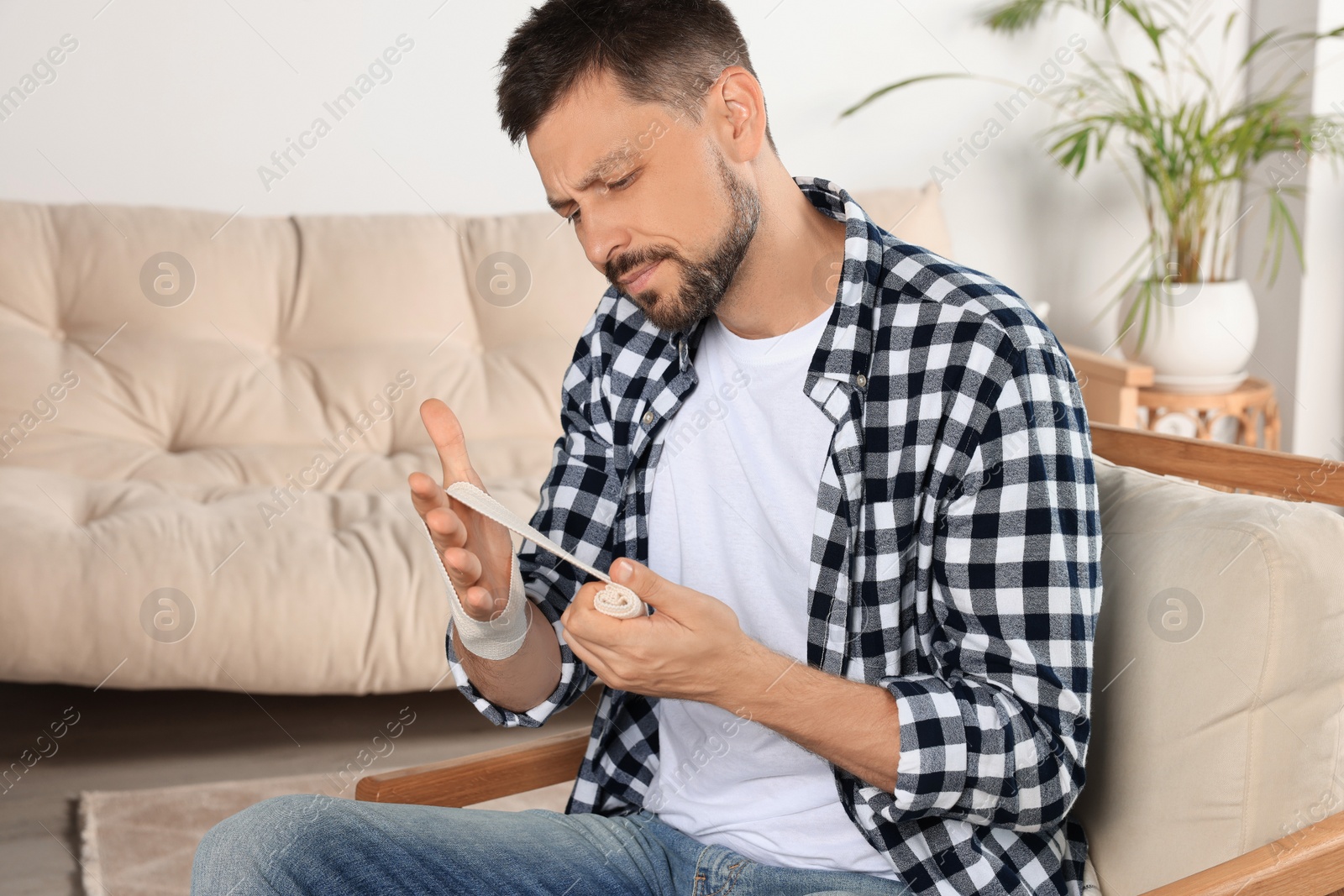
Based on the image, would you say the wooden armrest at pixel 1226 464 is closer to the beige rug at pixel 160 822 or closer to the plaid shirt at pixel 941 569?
the plaid shirt at pixel 941 569

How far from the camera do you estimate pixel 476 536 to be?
3.09ft

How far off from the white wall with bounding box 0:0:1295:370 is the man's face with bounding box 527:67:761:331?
203 centimetres

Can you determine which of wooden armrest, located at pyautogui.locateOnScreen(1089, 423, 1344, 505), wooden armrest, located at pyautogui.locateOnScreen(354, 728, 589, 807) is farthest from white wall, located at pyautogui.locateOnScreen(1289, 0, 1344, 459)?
wooden armrest, located at pyautogui.locateOnScreen(354, 728, 589, 807)

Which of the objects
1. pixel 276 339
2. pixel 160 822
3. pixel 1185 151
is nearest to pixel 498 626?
pixel 160 822

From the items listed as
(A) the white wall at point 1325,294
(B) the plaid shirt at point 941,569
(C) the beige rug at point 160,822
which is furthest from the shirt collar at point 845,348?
(A) the white wall at point 1325,294

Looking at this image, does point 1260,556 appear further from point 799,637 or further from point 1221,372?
point 1221,372

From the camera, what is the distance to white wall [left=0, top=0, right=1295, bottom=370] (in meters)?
2.68

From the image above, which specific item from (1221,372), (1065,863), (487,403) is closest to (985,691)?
(1065,863)

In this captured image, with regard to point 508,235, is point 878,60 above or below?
above

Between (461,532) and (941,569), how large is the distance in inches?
14.8

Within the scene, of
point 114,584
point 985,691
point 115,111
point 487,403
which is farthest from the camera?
point 115,111

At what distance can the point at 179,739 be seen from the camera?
2.11m

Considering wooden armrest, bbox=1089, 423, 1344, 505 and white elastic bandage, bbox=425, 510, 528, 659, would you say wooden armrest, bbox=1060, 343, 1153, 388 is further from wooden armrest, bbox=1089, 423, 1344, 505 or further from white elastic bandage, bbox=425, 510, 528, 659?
white elastic bandage, bbox=425, 510, 528, 659

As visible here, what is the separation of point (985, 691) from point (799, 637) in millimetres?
201
